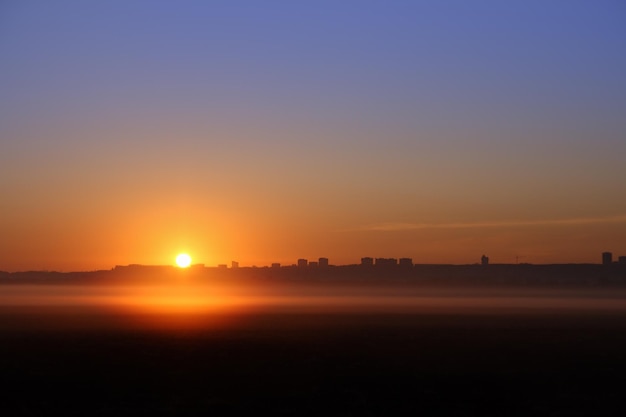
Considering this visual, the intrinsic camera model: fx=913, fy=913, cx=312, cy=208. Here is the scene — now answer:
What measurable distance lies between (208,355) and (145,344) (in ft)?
26.5

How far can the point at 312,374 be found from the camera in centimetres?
3866

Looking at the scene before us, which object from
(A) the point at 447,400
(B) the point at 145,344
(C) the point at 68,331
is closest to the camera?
(A) the point at 447,400

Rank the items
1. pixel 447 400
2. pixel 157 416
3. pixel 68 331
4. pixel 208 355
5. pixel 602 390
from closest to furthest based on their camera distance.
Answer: pixel 157 416 < pixel 447 400 < pixel 602 390 < pixel 208 355 < pixel 68 331

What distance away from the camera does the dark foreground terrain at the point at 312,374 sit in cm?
3148

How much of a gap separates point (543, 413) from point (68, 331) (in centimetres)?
4288

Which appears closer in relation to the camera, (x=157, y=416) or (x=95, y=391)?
(x=157, y=416)

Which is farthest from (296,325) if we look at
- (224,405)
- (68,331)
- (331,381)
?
(224,405)

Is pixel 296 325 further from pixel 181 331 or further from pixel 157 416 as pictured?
pixel 157 416

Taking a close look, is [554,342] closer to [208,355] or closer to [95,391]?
[208,355]

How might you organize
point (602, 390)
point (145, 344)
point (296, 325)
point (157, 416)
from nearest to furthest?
point (157, 416) < point (602, 390) < point (145, 344) < point (296, 325)

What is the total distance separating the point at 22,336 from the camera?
59.9m

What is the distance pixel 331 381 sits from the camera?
36719 mm

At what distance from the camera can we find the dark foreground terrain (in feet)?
103

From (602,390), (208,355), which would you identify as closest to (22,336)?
(208,355)
